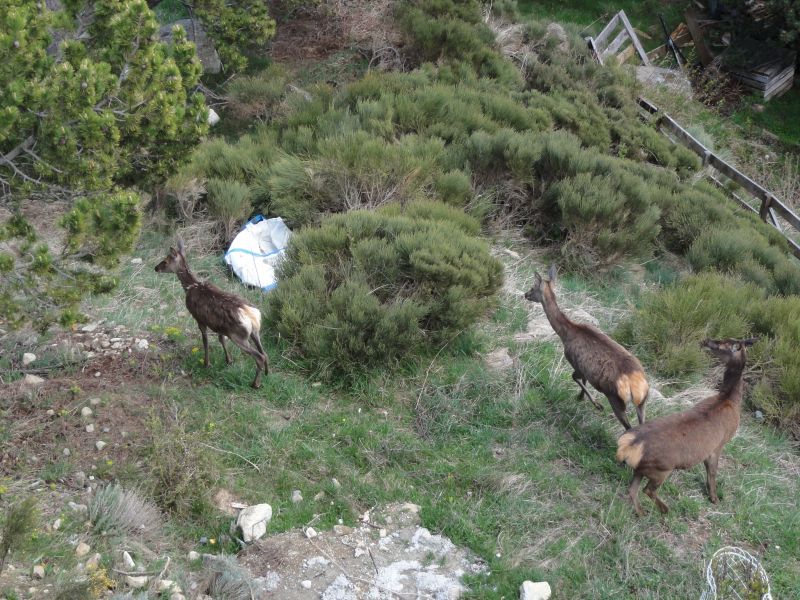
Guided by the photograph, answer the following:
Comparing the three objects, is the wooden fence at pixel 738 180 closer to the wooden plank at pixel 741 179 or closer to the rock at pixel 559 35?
the wooden plank at pixel 741 179

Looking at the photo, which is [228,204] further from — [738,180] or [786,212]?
[738,180]

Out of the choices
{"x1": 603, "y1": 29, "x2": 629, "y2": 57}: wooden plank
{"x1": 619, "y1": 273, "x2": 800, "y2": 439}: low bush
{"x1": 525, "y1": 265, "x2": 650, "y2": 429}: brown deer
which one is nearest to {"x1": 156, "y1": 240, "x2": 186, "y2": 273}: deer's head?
{"x1": 525, "y1": 265, "x2": 650, "y2": 429}: brown deer

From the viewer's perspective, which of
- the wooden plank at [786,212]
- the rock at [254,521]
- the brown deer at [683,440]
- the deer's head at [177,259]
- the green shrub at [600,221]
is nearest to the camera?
the rock at [254,521]

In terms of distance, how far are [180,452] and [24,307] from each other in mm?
1582

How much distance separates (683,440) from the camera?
19.1 ft

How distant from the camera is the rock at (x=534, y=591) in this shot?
524 centimetres

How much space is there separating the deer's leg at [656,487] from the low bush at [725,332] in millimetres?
2246

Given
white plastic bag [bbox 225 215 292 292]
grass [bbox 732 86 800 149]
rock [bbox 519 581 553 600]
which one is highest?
rock [bbox 519 581 553 600]

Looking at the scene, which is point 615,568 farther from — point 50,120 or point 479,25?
point 479,25

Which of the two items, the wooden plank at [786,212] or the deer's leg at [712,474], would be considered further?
the wooden plank at [786,212]

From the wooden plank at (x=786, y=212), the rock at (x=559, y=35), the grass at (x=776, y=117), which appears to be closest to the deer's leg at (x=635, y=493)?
the wooden plank at (x=786, y=212)

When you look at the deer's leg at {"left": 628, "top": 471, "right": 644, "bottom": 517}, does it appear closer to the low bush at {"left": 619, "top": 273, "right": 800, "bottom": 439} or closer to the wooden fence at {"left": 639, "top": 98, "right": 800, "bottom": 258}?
the low bush at {"left": 619, "top": 273, "right": 800, "bottom": 439}

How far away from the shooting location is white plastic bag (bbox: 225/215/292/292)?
8.95 meters

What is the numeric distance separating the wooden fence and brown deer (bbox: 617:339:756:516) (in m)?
6.79
